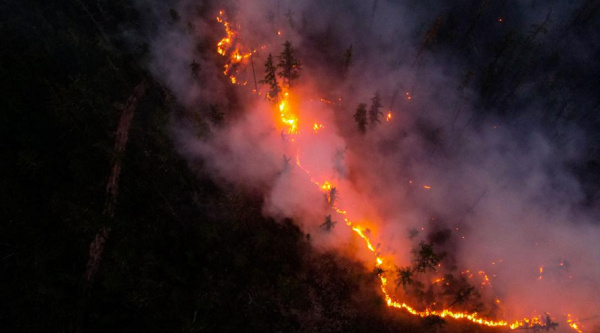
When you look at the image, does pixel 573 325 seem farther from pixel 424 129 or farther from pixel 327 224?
pixel 327 224

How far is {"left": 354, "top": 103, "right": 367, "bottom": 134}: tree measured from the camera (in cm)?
3681

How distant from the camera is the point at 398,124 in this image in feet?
134

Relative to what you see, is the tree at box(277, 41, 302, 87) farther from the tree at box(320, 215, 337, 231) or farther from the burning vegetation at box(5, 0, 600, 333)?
the tree at box(320, 215, 337, 231)

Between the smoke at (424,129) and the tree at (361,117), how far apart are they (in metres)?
1.12

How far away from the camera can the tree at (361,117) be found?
36.8 meters

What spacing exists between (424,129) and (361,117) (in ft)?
33.8

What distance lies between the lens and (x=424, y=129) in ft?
133

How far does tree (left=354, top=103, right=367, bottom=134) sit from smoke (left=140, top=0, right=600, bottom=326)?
3.68 ft

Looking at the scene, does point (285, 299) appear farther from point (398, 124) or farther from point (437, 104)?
point (437, 104)

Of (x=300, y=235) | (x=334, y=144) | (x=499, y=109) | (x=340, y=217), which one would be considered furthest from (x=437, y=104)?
(x=300, y=235)

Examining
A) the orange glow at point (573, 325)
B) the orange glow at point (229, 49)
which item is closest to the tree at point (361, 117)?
the orange glow at point (229, 49)

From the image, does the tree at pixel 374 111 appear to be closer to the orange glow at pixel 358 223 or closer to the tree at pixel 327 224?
the orange glow at pixel 358 223

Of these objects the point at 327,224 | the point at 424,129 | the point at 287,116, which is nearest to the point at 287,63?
the point at 287,116

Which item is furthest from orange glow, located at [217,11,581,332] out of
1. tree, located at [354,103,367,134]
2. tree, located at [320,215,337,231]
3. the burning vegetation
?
tree, located at [354,103,367,134]
